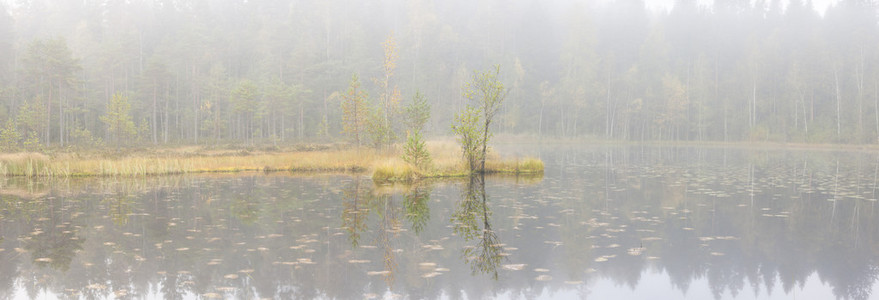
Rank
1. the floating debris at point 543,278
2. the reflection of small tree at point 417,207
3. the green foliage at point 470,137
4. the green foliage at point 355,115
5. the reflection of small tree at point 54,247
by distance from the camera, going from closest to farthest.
Answer: the floating debris at point 543,278, the reflection of small tree at point 54,247, the reflection of small tree at point 417,207, the green foliage at point 470,137, the green foliage at point 355,115

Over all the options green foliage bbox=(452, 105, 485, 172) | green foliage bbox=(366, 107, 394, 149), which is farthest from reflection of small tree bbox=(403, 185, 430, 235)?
green foliage bbox=(366, 107, 394, 149)

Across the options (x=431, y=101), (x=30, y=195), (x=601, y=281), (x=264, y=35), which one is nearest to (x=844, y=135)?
(x=431, y=101)

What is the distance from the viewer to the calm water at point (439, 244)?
315 inches

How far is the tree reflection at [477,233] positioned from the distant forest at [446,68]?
53209 millimetres

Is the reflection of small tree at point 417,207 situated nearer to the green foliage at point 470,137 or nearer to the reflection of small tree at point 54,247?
the green foliage at point 470,137

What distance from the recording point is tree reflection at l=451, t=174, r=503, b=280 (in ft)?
30.0

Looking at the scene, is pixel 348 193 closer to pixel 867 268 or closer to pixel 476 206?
pixel 476 206

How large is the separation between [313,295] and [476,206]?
8.74 m

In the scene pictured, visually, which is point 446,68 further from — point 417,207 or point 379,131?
point 417,207

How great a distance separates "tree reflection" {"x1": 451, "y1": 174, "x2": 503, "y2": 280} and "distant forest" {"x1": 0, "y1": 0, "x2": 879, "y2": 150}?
175 feet

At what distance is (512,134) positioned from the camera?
81000 millimetres

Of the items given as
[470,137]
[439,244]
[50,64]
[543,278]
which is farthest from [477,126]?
[50,64]

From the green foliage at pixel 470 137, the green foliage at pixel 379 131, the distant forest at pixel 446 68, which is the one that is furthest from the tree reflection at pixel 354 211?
the distant forest at pixel 446 68

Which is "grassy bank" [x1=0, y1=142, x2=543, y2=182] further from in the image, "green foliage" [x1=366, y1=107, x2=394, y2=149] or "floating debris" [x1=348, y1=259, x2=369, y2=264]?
"floating debris" [x1=348, y1=259, x2=369, y2=264]
